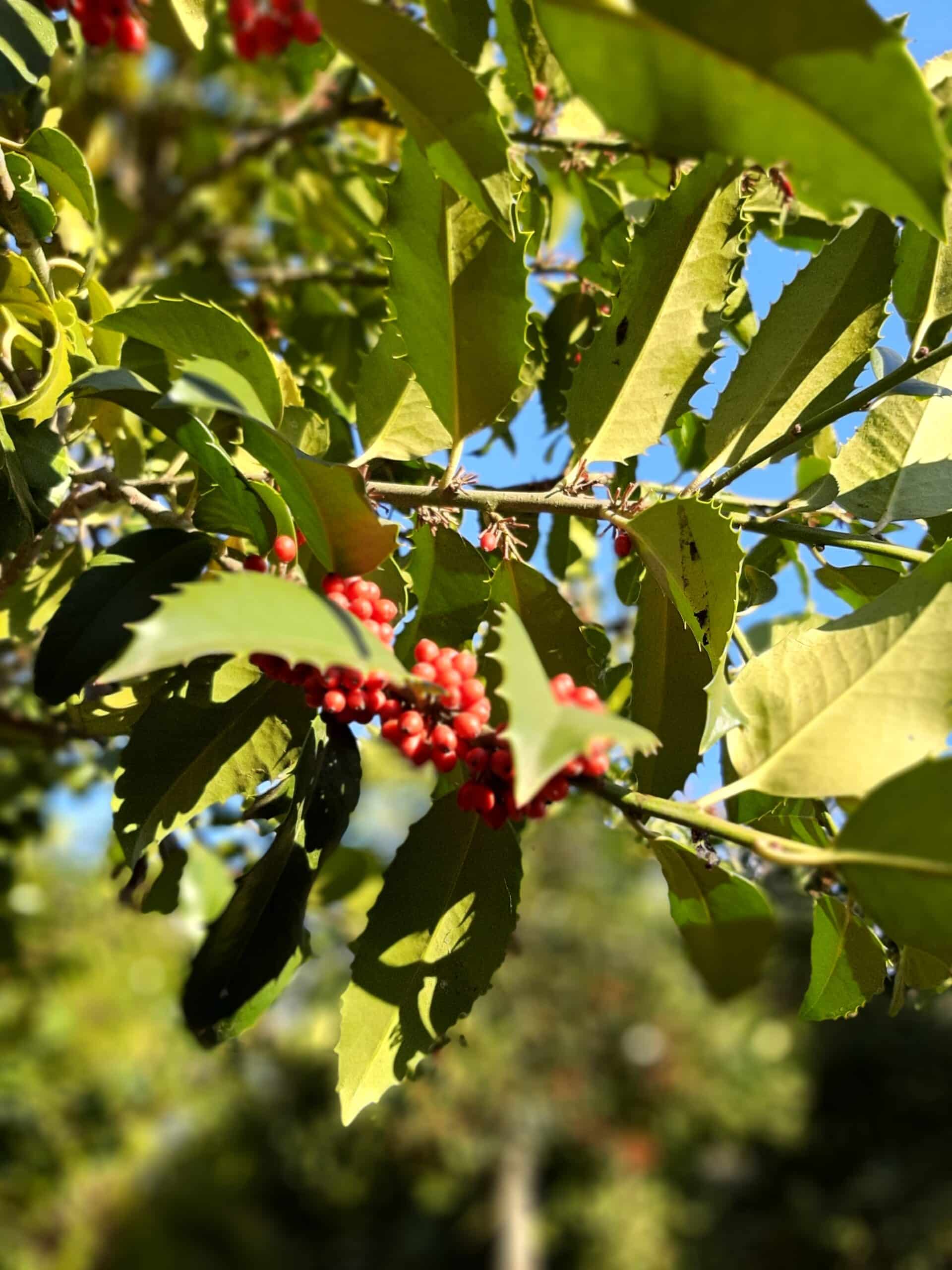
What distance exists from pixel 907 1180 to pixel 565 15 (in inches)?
524

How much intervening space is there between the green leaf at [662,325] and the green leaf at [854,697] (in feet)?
0.97

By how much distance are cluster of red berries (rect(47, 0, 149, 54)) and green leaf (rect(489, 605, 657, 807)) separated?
3.22ft

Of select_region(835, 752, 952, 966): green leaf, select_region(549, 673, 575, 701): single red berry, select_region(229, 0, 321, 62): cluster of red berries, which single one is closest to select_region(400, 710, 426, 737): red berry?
select_region(549, 673, 575, 701): single red berry

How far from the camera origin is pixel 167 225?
10.1ft

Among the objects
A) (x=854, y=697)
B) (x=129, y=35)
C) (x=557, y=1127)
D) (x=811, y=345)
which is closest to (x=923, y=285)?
(x=811, y=345)

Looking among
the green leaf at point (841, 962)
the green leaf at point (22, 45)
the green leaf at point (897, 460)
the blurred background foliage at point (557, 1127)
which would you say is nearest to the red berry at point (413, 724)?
the green leaf at point (841, 962)

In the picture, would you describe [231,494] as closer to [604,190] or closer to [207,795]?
[207,795]

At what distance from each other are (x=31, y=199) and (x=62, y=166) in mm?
137

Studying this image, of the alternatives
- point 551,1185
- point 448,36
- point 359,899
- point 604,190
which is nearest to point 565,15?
point 448,36

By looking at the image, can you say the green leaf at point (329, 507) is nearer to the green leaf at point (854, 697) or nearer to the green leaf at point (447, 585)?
the green leaf at point (447, 585)

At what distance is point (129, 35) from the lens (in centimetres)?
133

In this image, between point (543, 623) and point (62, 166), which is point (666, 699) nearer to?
point (543, 623)

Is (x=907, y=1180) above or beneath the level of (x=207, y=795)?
beneath

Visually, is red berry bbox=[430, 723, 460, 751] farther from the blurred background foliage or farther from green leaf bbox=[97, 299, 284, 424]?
the blurred background foliage
